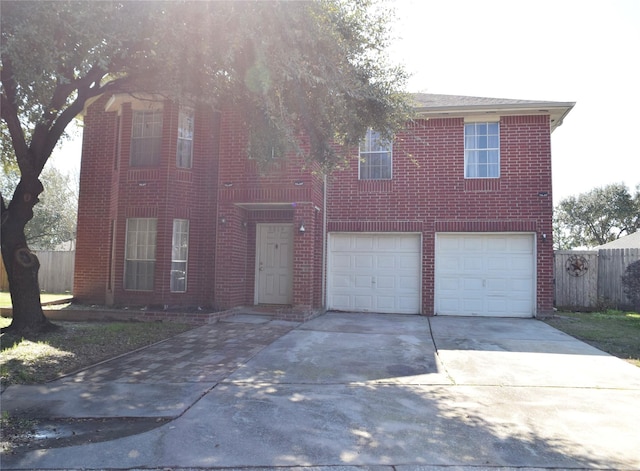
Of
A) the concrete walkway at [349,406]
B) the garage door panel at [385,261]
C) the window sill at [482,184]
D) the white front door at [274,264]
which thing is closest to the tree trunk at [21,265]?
the concrete walkway at [349,406]

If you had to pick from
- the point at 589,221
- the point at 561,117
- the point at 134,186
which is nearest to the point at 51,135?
the point at 134,186

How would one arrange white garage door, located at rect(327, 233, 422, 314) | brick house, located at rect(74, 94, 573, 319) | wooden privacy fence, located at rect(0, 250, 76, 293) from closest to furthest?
1. brick house, located at rect(74, 94, 573, 319)
2. white garage door, located at rect(327, 233, 422, 314)
3. wooden privacy fence, located at rect(0, 250, 76, 293)

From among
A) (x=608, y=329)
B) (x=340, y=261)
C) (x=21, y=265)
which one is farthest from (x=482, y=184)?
(x=21, y=265)

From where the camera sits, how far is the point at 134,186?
11.6 m

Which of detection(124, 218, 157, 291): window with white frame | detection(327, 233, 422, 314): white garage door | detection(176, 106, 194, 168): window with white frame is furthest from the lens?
detection(327, 233, 422, 314): white garage door

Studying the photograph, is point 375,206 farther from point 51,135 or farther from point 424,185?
point 51,135

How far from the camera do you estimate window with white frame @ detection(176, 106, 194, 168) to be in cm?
1166

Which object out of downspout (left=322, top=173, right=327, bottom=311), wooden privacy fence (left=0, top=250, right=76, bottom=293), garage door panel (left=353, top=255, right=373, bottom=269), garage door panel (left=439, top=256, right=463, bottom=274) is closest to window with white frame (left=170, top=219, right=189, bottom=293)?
downspout (left=322, top=173, right=327, bottom=311)

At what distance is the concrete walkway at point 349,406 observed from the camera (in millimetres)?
3621

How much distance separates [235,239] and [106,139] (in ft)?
16.2

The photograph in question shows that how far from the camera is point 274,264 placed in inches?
490

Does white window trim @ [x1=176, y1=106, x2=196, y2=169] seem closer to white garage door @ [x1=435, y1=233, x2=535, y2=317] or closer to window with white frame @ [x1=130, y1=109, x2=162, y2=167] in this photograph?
window with white frame @ [x1=130, y1=109, x2=162, y2=167]

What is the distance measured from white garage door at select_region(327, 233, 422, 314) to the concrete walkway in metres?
3.89

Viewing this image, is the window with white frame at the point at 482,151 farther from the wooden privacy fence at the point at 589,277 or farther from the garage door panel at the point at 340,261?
the wooden privacy fence at the point at 589,277
